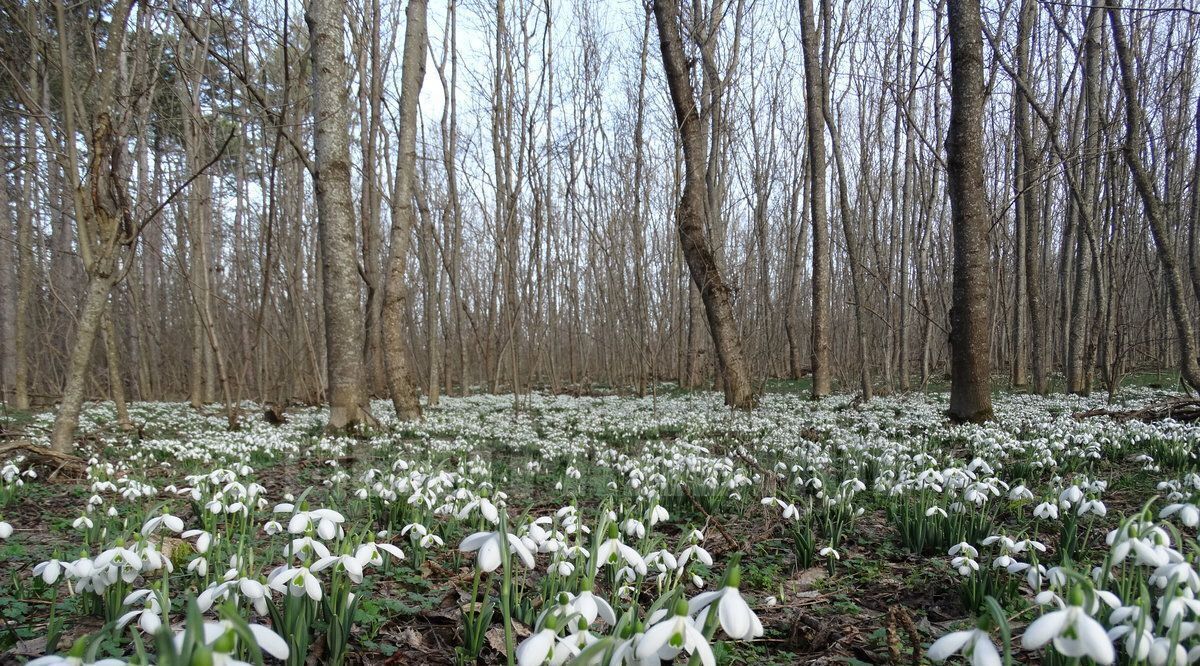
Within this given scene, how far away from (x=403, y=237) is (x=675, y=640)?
9689mm

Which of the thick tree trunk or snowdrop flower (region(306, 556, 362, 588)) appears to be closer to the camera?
snowdrop flower (region(306, 556, 362, 588))

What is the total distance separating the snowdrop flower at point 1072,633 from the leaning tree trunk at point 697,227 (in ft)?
27.9

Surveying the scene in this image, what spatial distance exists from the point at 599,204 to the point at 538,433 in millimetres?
15673

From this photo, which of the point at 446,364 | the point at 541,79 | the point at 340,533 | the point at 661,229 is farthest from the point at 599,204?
the point at 340,533

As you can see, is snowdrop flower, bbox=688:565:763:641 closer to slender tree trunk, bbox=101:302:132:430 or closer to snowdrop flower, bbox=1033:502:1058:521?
snowdrop flower, bbox=1033:502:1058:521

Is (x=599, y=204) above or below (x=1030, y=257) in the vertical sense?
above

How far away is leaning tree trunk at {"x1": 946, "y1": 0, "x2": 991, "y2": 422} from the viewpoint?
21.7ft

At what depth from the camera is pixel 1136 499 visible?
12.9 feet

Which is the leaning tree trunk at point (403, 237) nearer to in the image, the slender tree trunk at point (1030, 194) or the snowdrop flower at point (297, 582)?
the snowdrop flower at point (297, 582)

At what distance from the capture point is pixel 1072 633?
3.26 ft

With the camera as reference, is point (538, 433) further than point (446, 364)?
No

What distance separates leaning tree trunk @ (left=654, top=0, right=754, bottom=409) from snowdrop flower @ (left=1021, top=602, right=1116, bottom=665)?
8496 millimetres

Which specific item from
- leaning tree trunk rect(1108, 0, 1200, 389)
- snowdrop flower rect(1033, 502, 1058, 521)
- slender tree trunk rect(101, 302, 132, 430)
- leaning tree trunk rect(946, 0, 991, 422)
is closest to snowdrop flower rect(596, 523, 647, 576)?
snowdrop flower rect(1033, 502, 1058, 521)

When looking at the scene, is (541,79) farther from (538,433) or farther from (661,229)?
(661,229)
